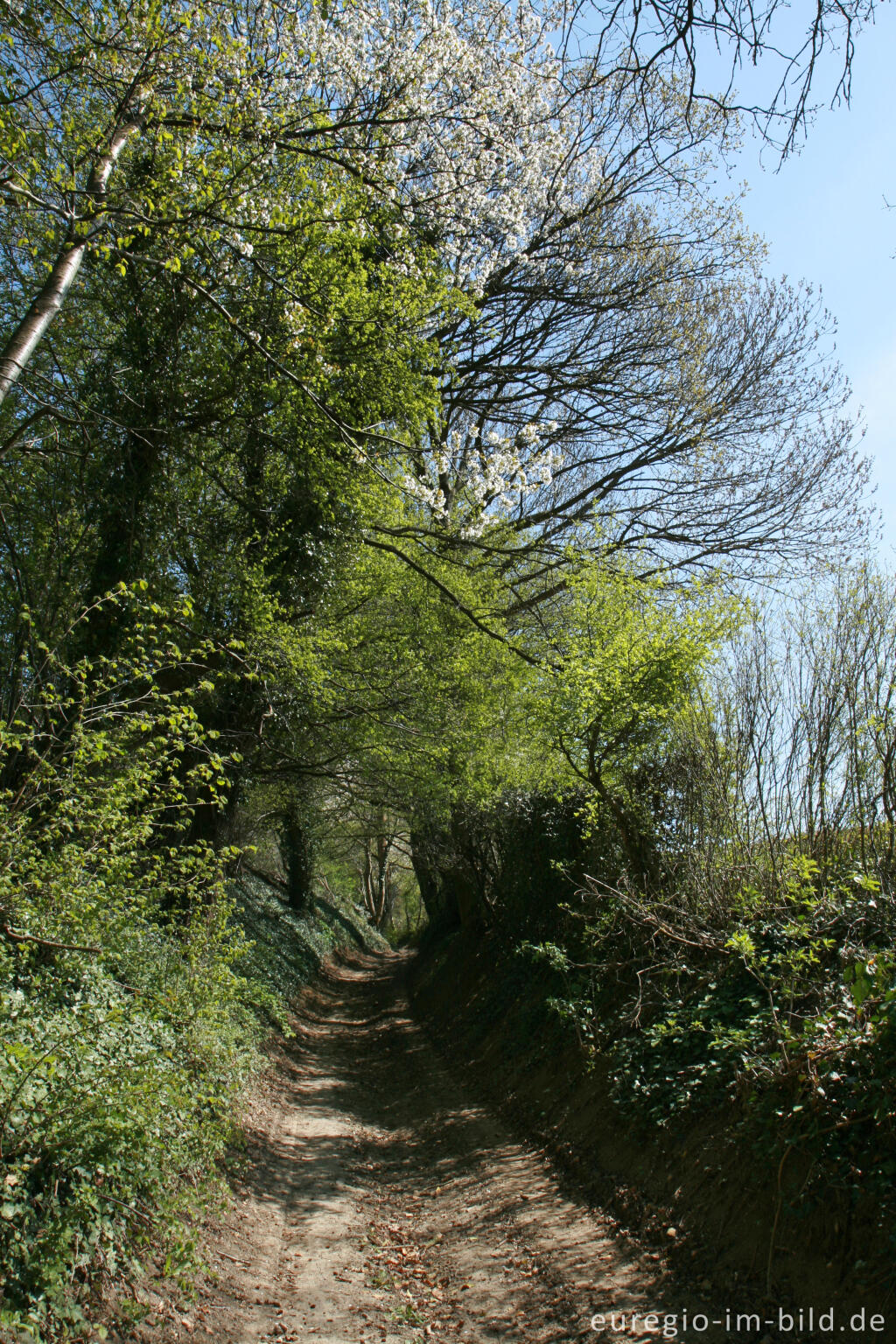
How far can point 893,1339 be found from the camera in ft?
11.5

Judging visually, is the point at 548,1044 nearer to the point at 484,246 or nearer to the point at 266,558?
the point at 266,558

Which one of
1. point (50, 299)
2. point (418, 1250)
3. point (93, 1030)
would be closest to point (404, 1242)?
point (418, 1250)

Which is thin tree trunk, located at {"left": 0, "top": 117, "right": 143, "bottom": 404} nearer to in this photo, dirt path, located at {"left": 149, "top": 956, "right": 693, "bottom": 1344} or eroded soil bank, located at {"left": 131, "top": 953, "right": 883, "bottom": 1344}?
eroded soil bank, located at {"left": 131, "top": 953, "right": 883, "bottom": 1344}

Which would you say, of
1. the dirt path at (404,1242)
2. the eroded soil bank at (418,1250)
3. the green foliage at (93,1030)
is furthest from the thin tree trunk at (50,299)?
the dirt path at (404,1242)

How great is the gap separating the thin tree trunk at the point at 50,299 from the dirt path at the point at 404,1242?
5625mm

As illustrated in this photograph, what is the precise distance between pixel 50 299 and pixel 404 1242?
768 centimetres

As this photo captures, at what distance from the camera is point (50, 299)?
4.94m

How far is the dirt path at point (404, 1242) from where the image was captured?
4.83 m

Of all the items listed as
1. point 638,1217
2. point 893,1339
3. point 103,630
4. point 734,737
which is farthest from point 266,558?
point 893,1339

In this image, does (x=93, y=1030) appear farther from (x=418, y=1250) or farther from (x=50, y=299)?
(x=50, y=299)

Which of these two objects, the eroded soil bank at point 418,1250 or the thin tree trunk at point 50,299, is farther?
the eroded soil bank at point 418,1250

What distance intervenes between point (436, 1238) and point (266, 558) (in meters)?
7.50

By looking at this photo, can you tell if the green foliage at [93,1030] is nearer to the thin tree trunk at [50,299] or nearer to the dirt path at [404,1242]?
the dirt path at [404,1242]

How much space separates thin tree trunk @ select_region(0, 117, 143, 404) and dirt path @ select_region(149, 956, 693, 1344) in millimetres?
5625
